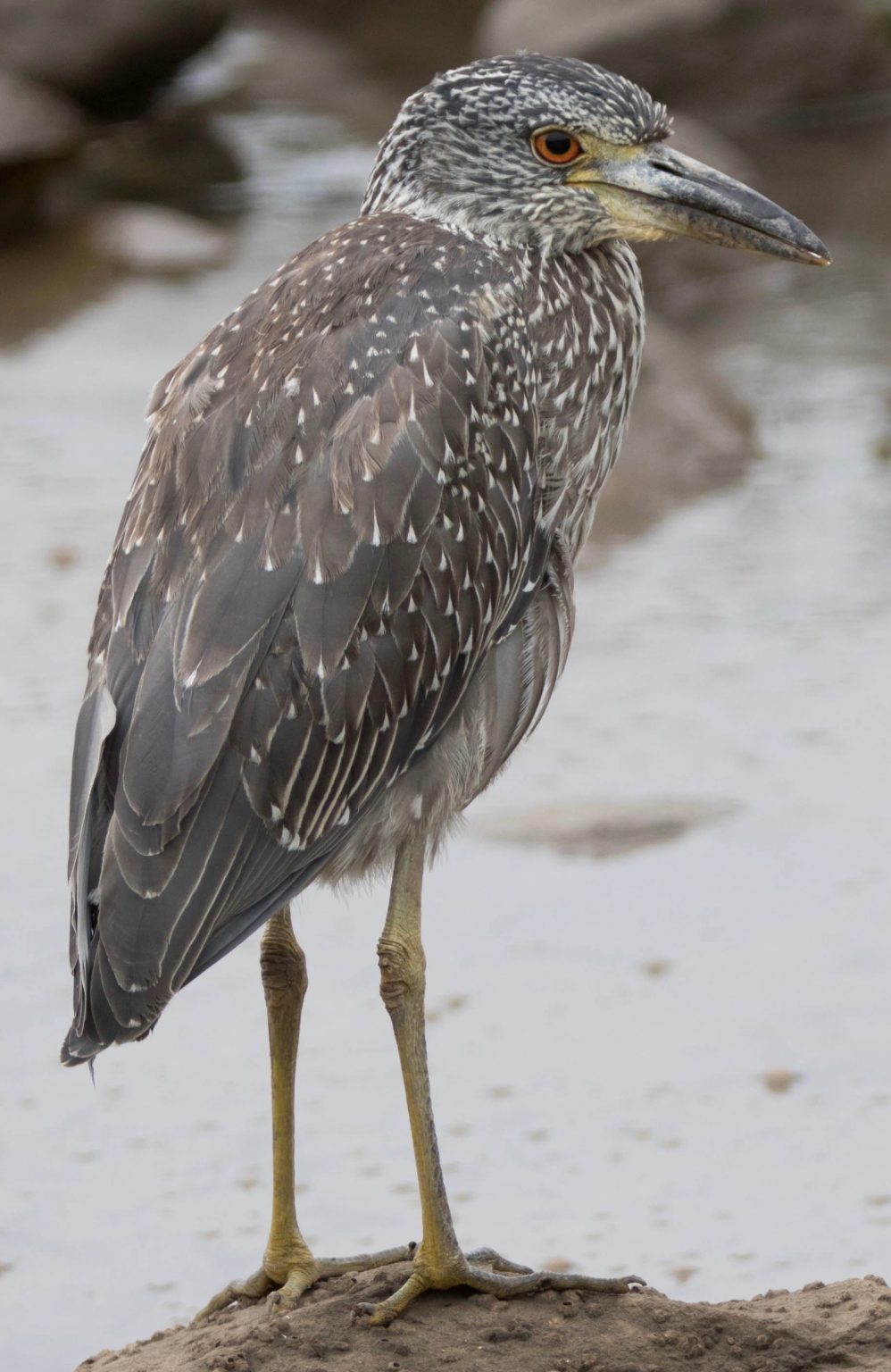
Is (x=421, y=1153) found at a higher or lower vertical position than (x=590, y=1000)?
lower

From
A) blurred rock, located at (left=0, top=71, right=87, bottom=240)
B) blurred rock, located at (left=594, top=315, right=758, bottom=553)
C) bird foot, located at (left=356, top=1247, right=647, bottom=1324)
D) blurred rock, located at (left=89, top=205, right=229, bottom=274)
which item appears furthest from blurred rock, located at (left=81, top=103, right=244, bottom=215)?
bird foot, located at (left=356, top=1247, right=647, bottom=1324)

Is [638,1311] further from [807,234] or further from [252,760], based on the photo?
[807,234]

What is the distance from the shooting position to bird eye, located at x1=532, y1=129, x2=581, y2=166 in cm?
489

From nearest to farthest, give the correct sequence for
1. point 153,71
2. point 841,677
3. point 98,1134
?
1. point 98,1134
2. point 841,677
3. point 153,71

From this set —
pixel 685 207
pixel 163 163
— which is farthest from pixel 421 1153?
pixel 163 163

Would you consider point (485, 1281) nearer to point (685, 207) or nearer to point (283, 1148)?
point (283, 1148)

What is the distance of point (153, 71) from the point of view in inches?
642

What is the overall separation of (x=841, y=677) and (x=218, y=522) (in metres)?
4.98

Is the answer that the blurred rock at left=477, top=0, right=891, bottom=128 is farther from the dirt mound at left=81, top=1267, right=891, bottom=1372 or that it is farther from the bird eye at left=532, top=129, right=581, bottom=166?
the dirt mound at left=81, top=1267, right=891, bottom=1372

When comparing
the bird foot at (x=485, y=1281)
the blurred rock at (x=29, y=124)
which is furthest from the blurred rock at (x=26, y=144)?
the bird foot at (x=485, y=1281)

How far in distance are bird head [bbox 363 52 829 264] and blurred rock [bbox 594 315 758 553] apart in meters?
5.18

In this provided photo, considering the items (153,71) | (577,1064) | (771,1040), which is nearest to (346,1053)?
(577,1064)

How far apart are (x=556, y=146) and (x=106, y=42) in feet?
37.5

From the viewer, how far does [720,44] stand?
16.0 meters
